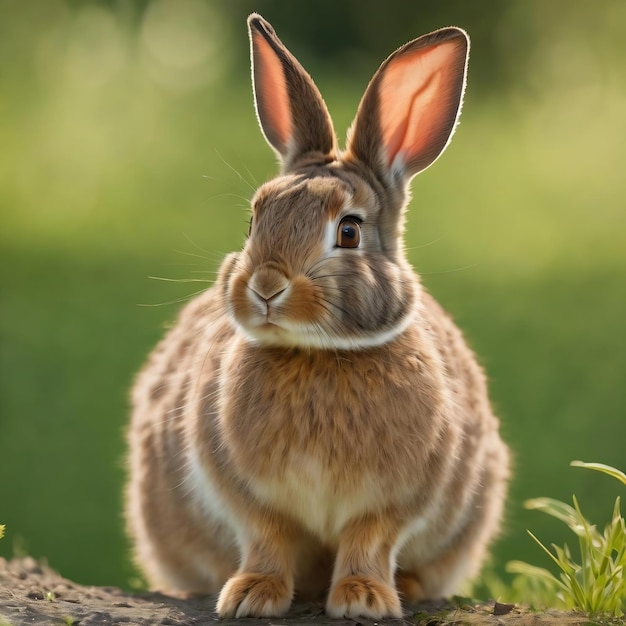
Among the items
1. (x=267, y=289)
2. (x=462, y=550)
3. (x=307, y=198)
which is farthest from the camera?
(x=462, y=550)

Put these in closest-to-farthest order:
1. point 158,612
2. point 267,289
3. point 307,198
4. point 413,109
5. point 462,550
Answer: point 267,289
point 307,198
point 158,612
point 413,109
point 462,550

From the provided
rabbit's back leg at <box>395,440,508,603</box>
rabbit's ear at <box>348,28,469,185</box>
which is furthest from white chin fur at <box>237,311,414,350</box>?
rabbit's back leg at <box>395,440,508,603</box>

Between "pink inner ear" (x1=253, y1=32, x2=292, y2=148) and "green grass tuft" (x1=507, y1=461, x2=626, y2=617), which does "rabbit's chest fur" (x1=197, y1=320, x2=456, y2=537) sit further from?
"pink inner ear" (x1=253, y1=32, x2=292, y2=148)

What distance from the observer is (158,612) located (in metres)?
2.94

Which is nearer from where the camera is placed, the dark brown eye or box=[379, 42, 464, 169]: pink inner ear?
the dark brown eye

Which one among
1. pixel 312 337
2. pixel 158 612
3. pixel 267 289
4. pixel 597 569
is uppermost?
pixel 267 289

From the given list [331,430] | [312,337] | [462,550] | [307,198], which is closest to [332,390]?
[331,430]

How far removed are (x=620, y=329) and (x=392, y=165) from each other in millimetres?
3237

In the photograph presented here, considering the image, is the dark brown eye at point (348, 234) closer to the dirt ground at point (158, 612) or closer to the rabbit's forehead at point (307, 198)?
the rabbit's forehead at point (307, 198)

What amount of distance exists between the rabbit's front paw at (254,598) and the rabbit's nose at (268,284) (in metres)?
0.76

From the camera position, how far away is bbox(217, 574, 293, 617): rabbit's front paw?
2.83 meters

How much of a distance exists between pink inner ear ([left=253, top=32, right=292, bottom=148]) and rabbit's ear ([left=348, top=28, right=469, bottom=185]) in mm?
216

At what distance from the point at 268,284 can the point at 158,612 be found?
3.09 feet

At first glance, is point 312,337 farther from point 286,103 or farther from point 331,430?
point 286,103
